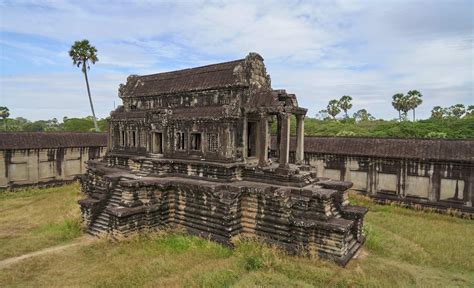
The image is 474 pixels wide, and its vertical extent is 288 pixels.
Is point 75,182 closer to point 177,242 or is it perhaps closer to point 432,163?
point 177,242

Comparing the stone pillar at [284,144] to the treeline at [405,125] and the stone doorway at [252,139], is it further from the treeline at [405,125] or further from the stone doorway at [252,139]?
the treeline at [405,125]

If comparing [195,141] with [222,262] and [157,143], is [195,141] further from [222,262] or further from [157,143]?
[222,262]

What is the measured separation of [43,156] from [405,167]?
27.2m

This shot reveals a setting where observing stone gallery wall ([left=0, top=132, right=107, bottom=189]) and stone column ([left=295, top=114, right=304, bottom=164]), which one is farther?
stone gallery wall ([left=0, top=132, right=107, bottom=189])

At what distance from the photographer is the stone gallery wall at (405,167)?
18.5m

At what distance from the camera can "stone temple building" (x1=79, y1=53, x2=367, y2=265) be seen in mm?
11852

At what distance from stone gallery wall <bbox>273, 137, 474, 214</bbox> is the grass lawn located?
3.17 meters

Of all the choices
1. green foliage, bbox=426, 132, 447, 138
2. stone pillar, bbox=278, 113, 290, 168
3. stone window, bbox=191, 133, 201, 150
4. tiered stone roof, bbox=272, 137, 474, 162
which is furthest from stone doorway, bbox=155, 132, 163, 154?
green foliage, bbox=426, 132, 447, 138

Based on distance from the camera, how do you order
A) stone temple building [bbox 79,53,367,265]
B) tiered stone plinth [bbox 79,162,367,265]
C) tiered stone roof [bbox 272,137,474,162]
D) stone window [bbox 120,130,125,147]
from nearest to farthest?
tiered stone plinth [bbox 79,162,367,265] → stone temple building [bbox 79,53,367,265] → tiered stone roof [bbox 272,137,474,162] → stone window [bbox 120,130,125,147]

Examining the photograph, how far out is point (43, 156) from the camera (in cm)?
2486

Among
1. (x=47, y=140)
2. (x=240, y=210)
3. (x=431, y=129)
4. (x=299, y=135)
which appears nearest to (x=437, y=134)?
(x=431, y=129)

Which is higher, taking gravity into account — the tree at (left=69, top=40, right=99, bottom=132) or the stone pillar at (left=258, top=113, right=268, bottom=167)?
the tree at (left=69, top=40, right=99, bottom=132)

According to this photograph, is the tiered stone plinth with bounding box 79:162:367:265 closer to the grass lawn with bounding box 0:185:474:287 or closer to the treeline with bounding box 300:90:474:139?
the grass lawn with bounding box 0:185:474:287

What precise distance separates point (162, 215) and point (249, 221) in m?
4.33
